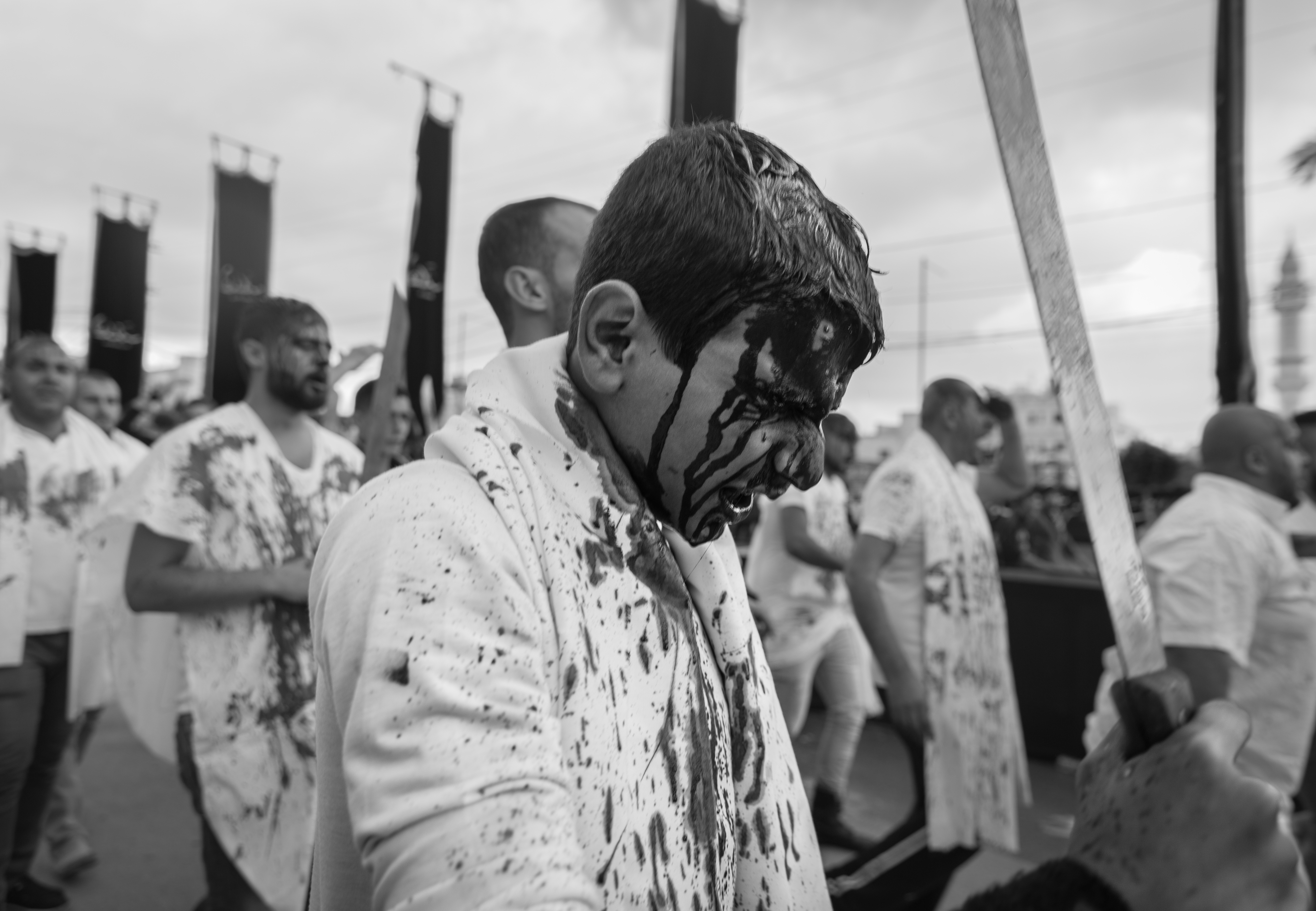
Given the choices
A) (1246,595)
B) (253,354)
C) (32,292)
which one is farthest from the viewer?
(32,292)

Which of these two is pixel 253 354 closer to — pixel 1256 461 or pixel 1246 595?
pixel 1246 595

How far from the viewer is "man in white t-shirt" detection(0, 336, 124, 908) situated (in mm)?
3246

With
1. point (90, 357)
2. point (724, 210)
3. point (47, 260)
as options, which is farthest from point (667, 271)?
point (47, 260)

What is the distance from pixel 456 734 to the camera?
0.69 metres

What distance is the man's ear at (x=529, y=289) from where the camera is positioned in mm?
2000

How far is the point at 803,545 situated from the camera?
4551mm

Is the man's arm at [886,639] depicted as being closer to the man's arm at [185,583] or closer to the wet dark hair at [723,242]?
the man's arm at [185,583]

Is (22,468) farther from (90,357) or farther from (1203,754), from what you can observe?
(90,357)

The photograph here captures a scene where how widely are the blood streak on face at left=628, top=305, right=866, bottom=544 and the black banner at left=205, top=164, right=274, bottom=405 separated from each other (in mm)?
11235

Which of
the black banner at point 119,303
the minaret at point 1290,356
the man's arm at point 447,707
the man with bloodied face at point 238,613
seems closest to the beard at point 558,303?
the man with bloodied face at point 238,613

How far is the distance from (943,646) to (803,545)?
4.16 ft

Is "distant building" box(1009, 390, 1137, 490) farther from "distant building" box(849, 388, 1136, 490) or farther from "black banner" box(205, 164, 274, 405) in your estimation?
"black banner" box(205, 164, 274, 405)

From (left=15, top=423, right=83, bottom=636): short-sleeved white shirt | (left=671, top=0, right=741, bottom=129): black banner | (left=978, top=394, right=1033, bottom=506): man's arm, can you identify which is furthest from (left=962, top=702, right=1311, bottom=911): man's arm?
(left=671, top=0, right=741, bottom=129): black banner

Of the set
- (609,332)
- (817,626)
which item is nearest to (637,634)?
(609,332)
